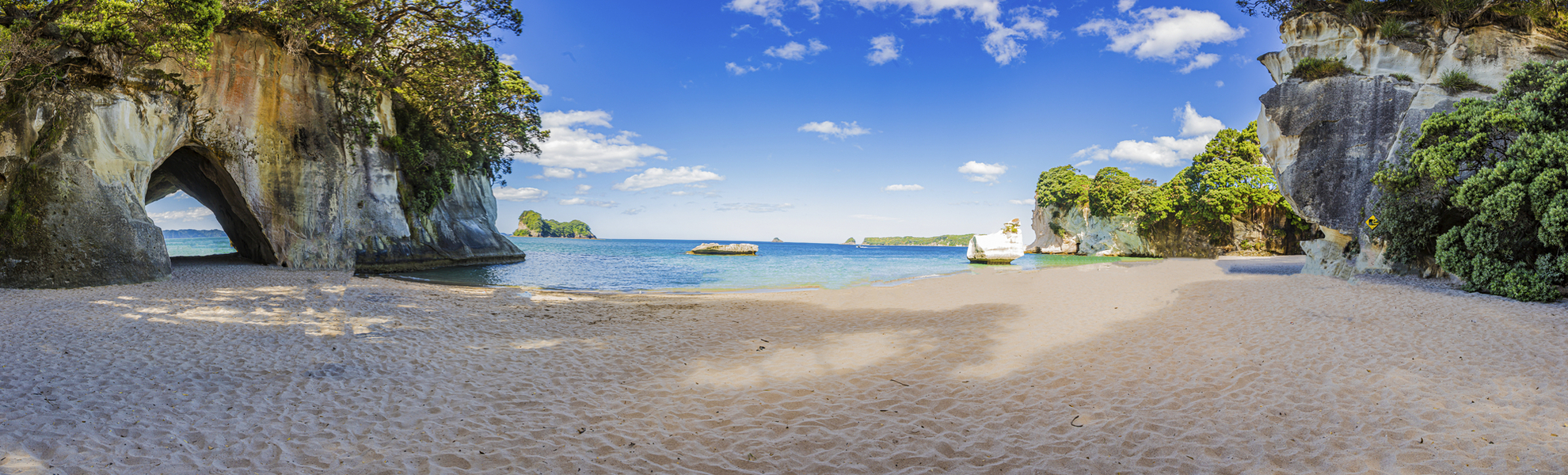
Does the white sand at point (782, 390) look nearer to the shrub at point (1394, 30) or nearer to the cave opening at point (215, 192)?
the shrub at point (1394, 30)

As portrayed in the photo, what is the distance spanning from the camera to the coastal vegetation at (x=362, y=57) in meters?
12.4

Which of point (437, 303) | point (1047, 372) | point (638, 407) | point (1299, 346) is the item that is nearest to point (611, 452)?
point (638, 407)

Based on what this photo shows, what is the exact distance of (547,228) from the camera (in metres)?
132

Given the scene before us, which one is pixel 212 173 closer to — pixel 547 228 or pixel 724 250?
pixel 724 250

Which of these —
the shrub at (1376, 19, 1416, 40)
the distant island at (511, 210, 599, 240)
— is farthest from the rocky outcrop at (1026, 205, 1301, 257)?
the distant island at (511, 210, 599, 240)

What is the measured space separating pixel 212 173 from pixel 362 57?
6.18 meters

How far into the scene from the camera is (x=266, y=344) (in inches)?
292

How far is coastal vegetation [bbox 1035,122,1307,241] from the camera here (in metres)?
39.1

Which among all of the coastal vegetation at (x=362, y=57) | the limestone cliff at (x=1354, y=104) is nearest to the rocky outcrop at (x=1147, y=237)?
the limestone cliff at (x=1354, y=104)

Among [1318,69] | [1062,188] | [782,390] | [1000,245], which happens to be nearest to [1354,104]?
[1318,69]

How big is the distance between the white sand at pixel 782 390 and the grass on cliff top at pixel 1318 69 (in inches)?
338

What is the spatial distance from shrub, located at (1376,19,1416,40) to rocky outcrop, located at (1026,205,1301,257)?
1256 inches

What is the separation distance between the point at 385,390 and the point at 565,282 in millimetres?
15229

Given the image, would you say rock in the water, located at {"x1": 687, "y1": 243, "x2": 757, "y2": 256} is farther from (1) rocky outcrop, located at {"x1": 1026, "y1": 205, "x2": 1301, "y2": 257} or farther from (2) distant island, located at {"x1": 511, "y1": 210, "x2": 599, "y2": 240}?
(2) distant island, located at {"x1": 511, "y1": 210, "x2": 599, "y2": 240}
